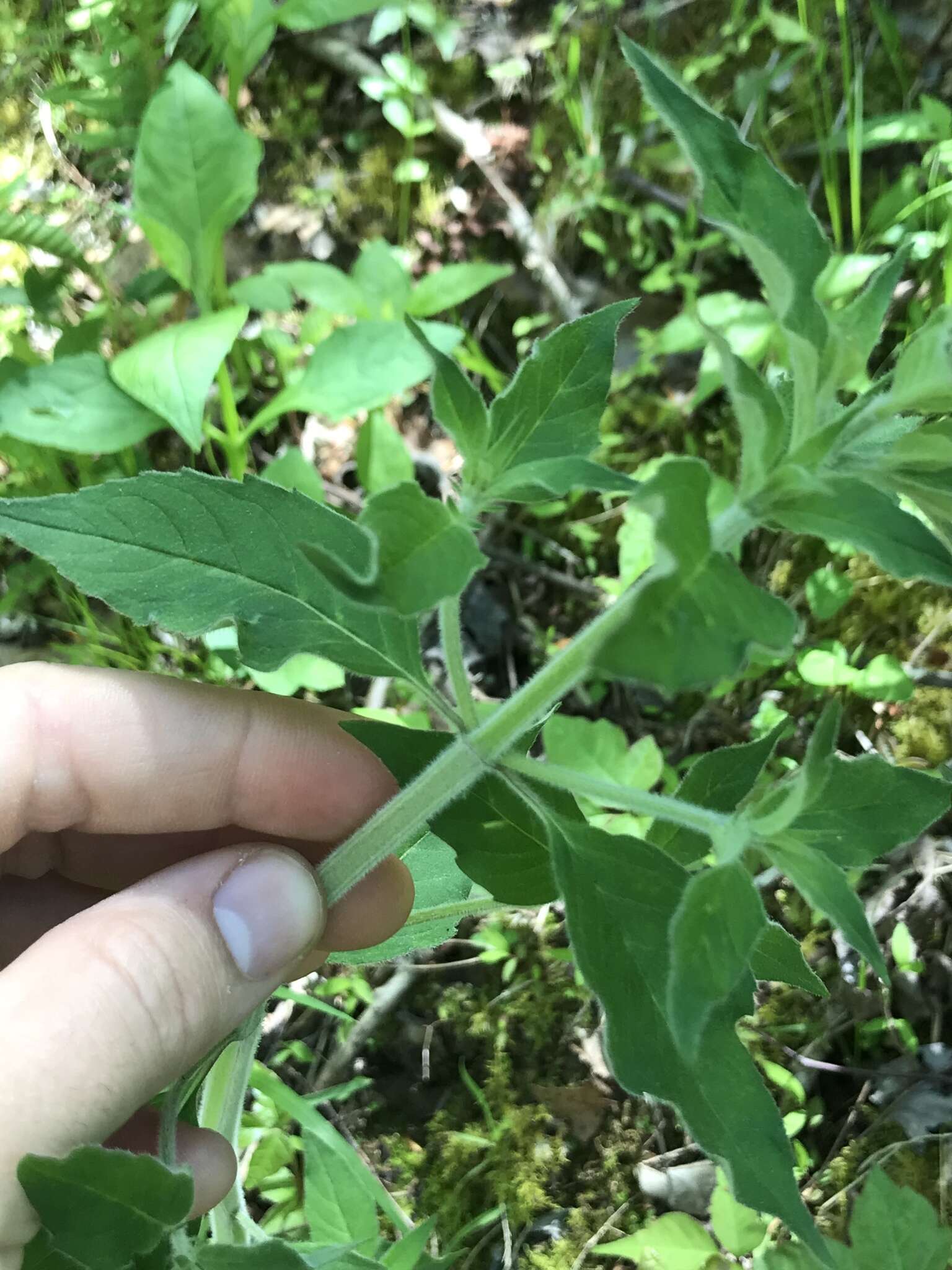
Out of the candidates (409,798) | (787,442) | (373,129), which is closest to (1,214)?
(373,129)

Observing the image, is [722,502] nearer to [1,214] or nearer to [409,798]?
[409,798]

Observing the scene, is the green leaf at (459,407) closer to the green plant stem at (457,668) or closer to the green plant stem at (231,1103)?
the green plant stem at (457,668)

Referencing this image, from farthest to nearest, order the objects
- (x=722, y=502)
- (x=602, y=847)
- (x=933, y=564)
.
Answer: (x=722, y=502) < (x=602, y=847) < (x=933, y=564)

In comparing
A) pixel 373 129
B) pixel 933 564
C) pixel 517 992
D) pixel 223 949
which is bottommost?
pixel 517 992

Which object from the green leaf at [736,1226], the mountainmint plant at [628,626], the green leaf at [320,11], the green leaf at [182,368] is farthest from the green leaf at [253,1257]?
the green leaf at [320,11]

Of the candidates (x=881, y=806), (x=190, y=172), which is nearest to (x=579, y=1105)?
(x=881, y=806)

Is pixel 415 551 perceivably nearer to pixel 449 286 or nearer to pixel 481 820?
pixel 481 820
